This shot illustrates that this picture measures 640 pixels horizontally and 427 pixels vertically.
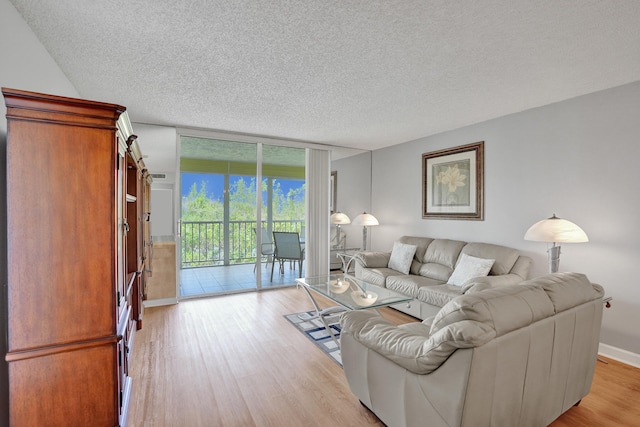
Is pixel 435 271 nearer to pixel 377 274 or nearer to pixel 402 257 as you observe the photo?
pixel 402 257

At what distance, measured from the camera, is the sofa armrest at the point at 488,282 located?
288 cm

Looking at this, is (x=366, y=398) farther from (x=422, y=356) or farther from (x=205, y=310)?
(x=205, y=310)

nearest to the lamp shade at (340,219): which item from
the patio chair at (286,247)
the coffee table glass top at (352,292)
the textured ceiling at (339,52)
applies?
the patio chair at (286,247)

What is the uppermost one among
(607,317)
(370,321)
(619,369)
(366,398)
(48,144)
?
(48,144)

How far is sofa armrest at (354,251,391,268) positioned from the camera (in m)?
4.41

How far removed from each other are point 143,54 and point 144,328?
2702mm

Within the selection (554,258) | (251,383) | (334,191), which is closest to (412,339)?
(251,383)

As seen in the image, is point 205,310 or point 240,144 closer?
point 205,310

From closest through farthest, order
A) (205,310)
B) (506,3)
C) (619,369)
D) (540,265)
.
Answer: (506,3), (619,369), (540,265), (205,310)

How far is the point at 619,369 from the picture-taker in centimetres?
252

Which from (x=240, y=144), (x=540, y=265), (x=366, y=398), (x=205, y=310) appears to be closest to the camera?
(x=366, y=398)

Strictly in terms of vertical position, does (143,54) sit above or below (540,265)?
above

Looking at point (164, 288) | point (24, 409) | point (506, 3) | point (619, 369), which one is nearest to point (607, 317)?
point (619, 369)

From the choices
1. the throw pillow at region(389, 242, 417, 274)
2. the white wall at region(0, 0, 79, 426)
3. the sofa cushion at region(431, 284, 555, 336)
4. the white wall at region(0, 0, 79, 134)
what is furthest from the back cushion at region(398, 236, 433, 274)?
the white wall at region(0, 0, 79, 134)
